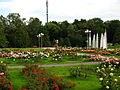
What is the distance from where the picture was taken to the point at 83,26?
70312 mm

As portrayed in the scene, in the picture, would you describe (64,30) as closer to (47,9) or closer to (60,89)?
(47,9)

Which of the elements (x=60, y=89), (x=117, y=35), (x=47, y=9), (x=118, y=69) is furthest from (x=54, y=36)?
(x=60, y=89)

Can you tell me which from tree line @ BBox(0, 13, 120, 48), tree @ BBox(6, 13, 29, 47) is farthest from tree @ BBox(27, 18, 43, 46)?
tree @ BBox(6, 13, 29, 47)

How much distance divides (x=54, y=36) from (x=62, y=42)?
10.4 m

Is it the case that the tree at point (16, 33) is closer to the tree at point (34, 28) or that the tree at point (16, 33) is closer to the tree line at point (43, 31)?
the tree line at point (43, 31)

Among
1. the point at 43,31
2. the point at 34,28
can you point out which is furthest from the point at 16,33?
the point at 34,28

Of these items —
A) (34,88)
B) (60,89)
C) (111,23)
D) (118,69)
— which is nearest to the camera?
(34,88)

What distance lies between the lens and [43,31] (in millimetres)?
60500

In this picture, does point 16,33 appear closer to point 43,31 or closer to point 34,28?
point 43,31

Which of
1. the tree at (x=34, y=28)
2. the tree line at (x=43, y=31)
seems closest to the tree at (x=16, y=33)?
the tree line at (x=43, y=31)

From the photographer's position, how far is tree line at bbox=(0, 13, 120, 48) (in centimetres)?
5369

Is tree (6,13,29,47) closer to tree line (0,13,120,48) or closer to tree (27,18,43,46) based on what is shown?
tree line (0,13,120,48)

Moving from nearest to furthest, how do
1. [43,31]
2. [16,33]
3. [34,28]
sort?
[16,33] < [43,31] < [34,28]

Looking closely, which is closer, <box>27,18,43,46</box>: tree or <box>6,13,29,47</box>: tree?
<box>6,13,29,47</box>: tree
